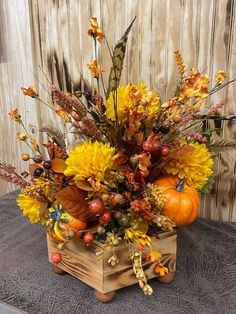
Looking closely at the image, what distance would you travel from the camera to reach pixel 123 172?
67 centimetres

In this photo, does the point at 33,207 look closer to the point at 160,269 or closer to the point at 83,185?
the point at 83,185

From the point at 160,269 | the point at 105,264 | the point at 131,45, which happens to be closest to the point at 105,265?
the point at 105,264

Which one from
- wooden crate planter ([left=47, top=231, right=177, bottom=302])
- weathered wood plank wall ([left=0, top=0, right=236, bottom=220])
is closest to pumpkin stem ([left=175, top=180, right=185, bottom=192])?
wooden crate planter ([left=47, top=231, right=177, bottom=302])

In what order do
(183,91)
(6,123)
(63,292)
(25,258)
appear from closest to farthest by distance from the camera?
1. (183,91)
2. (63,292)
3. (25,258)
4. (6,123)

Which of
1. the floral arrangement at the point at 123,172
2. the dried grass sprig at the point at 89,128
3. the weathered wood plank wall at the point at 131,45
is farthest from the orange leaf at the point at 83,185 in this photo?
the weathered wood plank wall at the point at 131,45

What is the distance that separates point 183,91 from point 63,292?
20.1 inches

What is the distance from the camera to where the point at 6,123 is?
1.59 m

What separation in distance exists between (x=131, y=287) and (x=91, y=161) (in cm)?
33

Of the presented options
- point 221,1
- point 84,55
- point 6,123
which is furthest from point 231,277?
point 6,123

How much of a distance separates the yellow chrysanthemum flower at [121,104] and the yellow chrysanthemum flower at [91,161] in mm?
82

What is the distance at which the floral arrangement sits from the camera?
622mm

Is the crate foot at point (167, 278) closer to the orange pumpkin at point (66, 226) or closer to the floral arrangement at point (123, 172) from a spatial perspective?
the floral arrangement at point (123, 172)

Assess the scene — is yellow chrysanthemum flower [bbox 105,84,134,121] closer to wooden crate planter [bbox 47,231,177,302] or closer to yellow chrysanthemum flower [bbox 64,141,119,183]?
yellow chrysanthemum flower [bbox 64,141,119,183]

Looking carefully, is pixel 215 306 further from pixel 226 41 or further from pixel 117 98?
pixel 226 41
